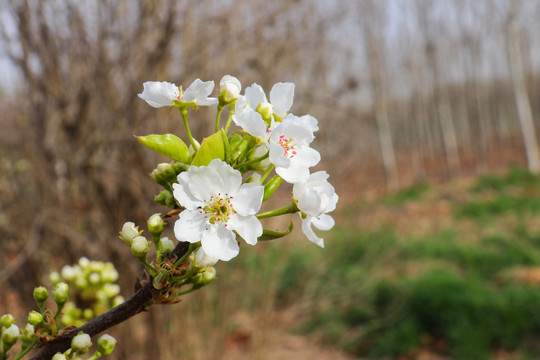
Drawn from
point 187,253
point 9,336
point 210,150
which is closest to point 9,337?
point 9,336

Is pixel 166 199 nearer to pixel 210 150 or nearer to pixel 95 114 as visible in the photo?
pixel 210 150

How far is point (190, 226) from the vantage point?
2.03ft

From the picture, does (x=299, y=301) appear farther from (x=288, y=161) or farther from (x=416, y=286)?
(x=288, y=161)

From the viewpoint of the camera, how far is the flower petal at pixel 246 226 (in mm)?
632

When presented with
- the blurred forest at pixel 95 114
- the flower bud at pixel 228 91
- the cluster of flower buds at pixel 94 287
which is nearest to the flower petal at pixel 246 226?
the flower bud at pixel 228 91

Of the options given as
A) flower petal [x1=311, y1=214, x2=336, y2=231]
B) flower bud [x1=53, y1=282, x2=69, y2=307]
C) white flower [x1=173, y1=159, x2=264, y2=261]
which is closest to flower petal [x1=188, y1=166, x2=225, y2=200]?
white flower [x1=173, y1=159, x2=264, y2=261]

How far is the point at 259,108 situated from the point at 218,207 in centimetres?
19

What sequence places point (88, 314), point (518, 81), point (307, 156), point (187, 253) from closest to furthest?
point (187, 253), point (307, 156), point (88, 314), point (518, 81)

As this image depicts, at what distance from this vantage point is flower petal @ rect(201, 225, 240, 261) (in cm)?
60

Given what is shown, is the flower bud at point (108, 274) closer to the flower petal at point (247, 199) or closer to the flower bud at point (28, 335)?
the flower bud at point (28, 335)

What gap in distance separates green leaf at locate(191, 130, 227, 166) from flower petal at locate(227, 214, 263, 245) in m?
0.10

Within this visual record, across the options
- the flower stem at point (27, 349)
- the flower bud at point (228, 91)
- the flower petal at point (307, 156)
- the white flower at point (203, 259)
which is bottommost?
the flower stem at point (27, 349)

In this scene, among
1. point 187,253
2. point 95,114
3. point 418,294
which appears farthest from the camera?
point 418,294

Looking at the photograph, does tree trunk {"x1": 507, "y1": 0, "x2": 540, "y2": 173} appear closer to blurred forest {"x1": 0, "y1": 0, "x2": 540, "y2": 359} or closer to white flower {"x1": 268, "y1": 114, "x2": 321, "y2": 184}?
blurred forest {"x1": 0, "y1": 0, "x2": 540, "y2": 359}
